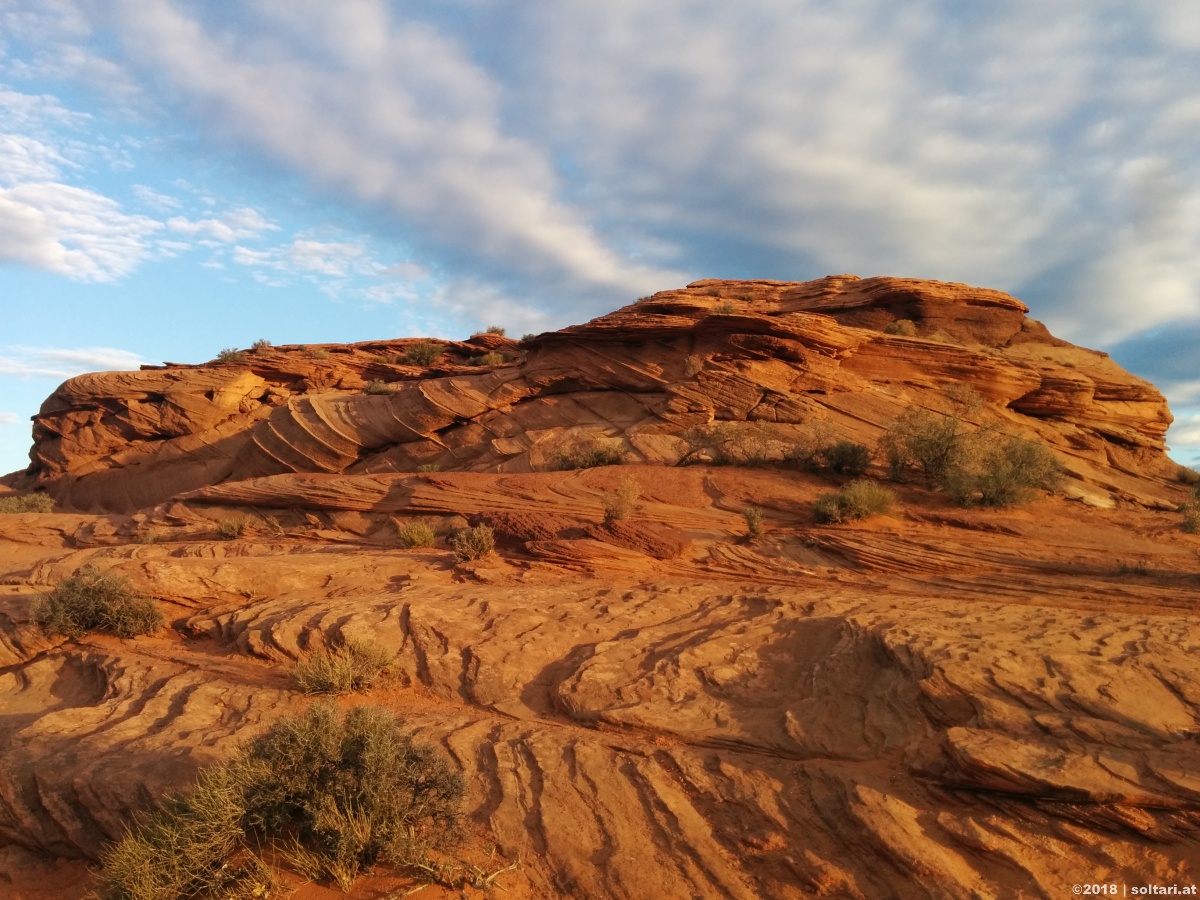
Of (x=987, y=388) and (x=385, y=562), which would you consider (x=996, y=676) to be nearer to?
(x=385, y=562)

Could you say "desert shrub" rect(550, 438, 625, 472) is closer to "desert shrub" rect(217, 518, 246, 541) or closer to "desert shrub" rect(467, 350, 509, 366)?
"desert shrub" rect(217, 518, 246, 541)

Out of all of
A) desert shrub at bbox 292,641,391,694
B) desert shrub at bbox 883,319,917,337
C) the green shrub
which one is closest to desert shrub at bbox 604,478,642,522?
desert shrub at bbox 292,641,391,694

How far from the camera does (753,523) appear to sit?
473 inches

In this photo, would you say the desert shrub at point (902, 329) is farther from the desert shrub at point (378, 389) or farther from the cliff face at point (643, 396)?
the desert shrub at point (378, 389)

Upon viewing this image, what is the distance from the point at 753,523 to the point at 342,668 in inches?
279

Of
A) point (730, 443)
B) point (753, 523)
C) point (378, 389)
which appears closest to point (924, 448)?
point (730, 443)

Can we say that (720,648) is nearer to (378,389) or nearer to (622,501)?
→ (622,501)

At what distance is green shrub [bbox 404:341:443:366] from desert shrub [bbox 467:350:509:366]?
5.29 ft

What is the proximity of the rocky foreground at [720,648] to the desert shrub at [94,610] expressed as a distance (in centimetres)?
24

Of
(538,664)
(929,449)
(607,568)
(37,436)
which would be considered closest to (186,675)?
(538,664)

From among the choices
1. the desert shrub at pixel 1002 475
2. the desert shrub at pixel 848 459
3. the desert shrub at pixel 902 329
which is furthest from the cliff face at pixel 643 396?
the desert shrub at pixel 1002 475

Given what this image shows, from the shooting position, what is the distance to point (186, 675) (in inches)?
306

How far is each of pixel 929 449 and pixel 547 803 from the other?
12.0m

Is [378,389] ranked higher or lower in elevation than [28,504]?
higher
